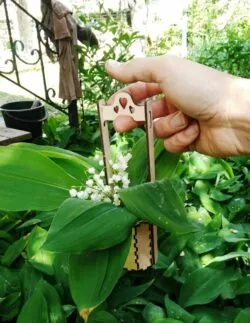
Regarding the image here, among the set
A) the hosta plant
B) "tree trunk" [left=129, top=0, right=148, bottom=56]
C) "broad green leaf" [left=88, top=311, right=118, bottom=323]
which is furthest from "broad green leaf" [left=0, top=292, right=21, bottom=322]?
"tree trunk" [left=129, top=0, right=148, bottom=56]

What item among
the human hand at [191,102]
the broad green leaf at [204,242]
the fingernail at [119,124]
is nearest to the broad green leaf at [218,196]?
the broad green leaf at [204,242]

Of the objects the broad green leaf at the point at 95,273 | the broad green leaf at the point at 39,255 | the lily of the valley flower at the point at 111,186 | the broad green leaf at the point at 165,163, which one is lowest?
the broad green leaf at the point at 39,255

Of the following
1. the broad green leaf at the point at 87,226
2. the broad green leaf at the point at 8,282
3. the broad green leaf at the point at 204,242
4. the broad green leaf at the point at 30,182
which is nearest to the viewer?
the broad green leaf at the point at 87,226

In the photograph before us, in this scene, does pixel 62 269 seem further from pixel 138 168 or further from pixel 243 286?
pixel 243 286

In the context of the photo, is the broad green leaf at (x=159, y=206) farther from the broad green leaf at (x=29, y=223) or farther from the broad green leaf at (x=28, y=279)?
the broad green leaf at (x=29, y=223)

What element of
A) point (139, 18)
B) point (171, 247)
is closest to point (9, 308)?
point (171, 247)

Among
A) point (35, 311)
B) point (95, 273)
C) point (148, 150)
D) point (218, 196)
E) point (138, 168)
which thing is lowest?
point (218, 196)
